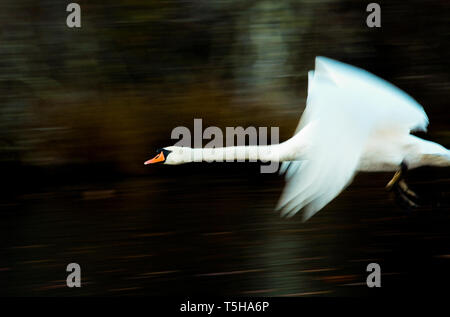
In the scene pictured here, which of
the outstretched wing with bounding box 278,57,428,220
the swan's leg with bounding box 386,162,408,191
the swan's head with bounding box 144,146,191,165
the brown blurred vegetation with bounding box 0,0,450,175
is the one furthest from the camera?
the brown blurred vegetation with bounding box 0,0,450,175

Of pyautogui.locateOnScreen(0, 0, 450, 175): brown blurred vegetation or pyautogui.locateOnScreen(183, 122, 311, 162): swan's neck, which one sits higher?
pyautogui.locateOnScreen(0, 0, 450, 175): brown blurred vegetation

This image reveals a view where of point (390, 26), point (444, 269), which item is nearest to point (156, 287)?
point (444, 269)

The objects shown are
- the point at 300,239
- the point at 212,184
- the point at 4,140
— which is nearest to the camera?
the point at 300,239

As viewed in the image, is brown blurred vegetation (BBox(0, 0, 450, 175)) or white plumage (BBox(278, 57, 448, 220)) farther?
brown blurred vegetation (BBox(0, 0, 450, 175))

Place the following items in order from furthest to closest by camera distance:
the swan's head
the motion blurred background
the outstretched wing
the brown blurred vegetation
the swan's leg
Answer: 1. the brown blurred vegetation
2. the motion blurred background
3. the swan's head
4. the swan's leg
5. the outstretched wing

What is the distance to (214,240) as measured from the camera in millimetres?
4883

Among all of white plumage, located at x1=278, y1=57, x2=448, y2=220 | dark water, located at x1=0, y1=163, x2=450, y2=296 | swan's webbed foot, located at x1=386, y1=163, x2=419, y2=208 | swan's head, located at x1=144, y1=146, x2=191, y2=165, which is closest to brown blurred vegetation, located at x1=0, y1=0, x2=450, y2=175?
dark water, located at x1=0, y1=163, x2=450, y2=296

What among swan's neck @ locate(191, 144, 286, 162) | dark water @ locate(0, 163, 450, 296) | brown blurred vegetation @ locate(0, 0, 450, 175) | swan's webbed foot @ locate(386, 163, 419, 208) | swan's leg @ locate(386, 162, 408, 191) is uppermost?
brown blurred vegetation @ locate(0, 0, 450, 175)

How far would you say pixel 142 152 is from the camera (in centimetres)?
605

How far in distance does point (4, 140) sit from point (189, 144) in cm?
154

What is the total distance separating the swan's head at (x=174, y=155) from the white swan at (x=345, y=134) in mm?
791

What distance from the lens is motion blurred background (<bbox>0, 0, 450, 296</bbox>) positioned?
519cm

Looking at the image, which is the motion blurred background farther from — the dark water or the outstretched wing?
the outstretched wing
